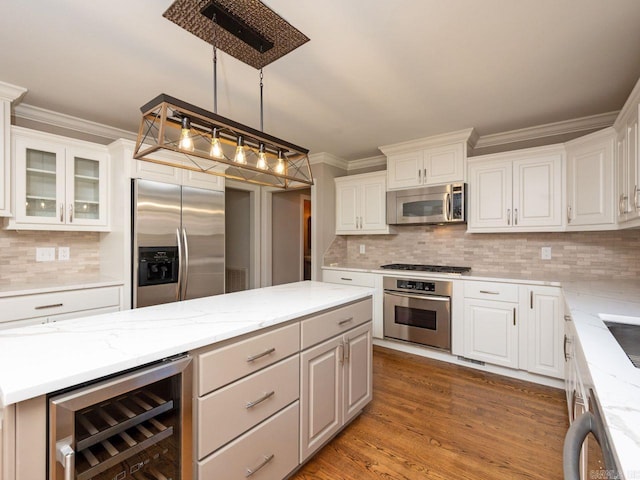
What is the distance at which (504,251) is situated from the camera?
3467 mm

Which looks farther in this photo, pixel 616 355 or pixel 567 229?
pixel 567 229

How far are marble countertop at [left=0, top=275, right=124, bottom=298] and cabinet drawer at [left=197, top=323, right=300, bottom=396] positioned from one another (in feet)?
6.64

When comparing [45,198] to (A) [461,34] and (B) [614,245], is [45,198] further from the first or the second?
(B) [614,245]

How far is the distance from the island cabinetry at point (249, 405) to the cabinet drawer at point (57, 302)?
2043 millimetres

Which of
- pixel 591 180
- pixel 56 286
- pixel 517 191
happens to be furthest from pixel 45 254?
pixel 591 180

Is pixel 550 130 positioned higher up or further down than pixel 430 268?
higher up

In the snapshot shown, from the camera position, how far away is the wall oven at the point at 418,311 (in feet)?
10.8

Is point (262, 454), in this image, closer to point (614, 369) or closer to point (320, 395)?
point (320, 395)

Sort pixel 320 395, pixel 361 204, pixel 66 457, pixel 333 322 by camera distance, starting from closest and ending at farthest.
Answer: pixel 66 457, pixel 320 395, pixel 333 322, pixel 361 204

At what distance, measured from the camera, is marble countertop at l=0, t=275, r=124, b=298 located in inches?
92.3

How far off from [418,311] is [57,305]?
3.32 metres

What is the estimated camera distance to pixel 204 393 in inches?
48.9

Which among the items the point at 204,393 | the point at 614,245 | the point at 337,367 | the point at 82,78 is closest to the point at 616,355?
the point at 337,367

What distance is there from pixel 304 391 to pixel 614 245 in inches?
122
